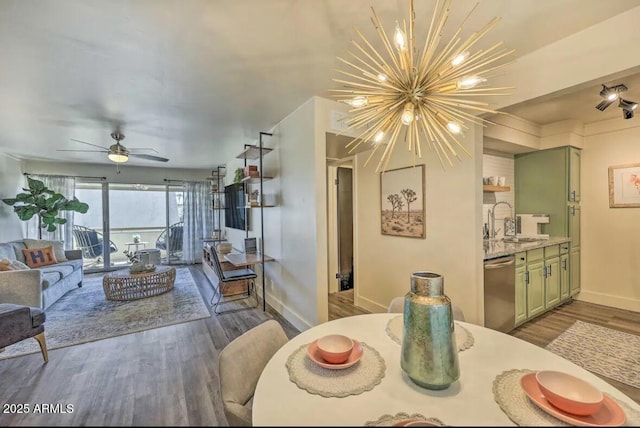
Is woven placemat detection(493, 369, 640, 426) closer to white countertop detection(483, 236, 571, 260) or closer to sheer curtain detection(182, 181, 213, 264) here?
white countertop detection(483, 236, 571, 260)

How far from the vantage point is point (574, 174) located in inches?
145

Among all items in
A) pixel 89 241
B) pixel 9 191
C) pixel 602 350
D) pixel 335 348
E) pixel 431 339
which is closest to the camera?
pixel 431 339

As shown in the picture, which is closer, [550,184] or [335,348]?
[335,348]

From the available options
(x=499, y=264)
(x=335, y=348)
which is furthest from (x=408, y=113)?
(x=499, y=264)

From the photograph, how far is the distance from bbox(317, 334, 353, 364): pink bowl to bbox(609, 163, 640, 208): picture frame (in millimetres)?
4394

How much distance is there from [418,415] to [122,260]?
7.40 meters

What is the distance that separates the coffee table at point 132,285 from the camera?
13.2 feet

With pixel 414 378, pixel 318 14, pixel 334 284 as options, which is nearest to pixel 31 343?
pixel 334 284

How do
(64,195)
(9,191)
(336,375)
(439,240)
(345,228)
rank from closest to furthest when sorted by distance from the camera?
(336,375)
(439,240)
(345,228)
(9,191)
(64,195)

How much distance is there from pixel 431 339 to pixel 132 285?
448cm

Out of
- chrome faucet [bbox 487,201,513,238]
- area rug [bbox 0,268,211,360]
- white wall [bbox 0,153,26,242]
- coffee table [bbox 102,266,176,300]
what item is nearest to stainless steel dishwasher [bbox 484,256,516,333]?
chrome faucet [bbox 487,201,513,238]

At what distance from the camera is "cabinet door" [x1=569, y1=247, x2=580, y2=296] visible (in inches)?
144

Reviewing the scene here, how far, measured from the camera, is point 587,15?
1.67 metres

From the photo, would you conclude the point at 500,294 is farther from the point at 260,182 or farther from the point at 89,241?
the point at 89,241
